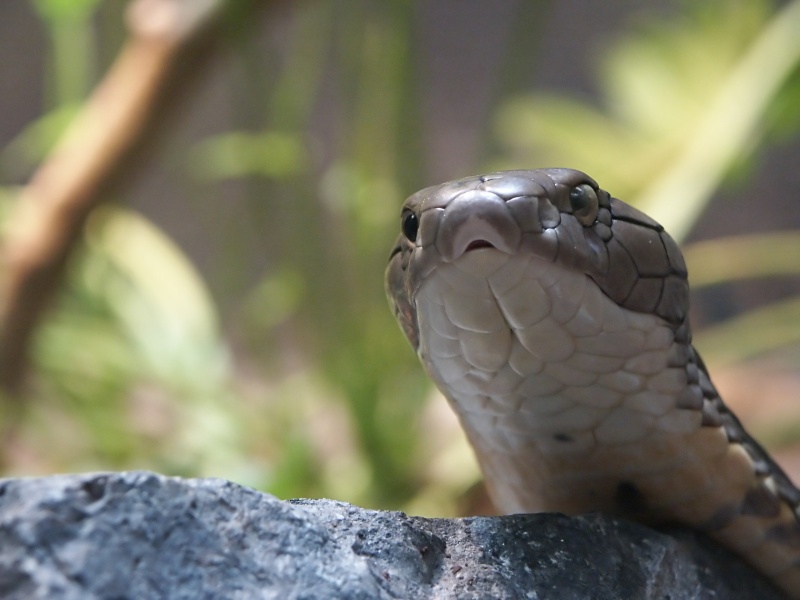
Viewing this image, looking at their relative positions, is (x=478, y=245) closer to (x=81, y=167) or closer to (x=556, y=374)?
(x=556, y=374)

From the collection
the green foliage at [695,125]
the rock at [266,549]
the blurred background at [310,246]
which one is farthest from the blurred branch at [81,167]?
the rock at [266,549]

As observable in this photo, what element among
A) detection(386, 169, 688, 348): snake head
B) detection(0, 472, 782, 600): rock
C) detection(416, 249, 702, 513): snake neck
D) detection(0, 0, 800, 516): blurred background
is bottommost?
detection(0, 472, 782, 600): rock

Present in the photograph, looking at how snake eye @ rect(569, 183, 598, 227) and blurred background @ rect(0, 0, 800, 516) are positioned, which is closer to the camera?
snake eye @ rect(569, 183, 598, 227)

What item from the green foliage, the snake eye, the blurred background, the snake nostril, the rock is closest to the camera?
the rock

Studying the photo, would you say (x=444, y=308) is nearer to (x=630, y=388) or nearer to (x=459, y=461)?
(x=630, y=388)

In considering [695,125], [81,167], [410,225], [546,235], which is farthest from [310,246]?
[546,235]

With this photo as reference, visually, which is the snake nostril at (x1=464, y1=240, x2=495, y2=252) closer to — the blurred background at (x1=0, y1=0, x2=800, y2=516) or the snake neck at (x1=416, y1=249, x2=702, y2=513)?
the snake neck at (x1=416, y1=249, x2=702, y2=513)

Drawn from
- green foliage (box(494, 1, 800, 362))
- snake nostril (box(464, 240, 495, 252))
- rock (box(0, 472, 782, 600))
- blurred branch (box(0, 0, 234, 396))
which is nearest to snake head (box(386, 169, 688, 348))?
snake nostril (box(464, 240, 495, 252))
